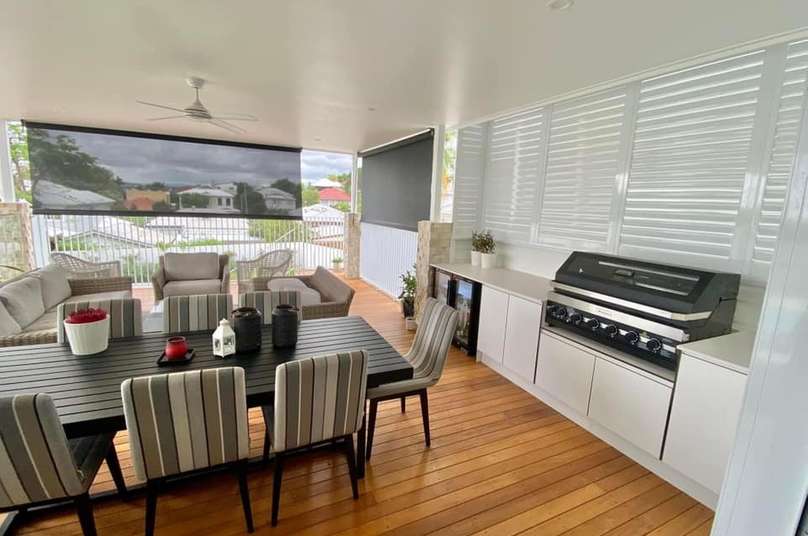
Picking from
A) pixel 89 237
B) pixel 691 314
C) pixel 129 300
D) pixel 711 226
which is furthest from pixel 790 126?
pixel 89 237

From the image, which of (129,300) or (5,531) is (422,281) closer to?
(129,300)

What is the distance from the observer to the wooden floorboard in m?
1.83

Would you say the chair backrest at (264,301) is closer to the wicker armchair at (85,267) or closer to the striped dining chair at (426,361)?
the striped dining chair at (426,361)

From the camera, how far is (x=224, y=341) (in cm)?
194

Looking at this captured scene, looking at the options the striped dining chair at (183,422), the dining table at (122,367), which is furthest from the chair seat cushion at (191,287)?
the striped dining chair at (183,422)

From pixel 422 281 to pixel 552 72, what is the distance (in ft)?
8.92

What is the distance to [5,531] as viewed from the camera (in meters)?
1.67

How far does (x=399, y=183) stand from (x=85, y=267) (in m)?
4.35

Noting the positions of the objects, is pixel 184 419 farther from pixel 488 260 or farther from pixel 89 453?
pixel 488 260

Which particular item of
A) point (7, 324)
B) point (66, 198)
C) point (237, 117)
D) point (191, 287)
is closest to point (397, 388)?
point (7, 324)

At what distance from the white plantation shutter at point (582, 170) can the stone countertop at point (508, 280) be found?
0.41 metres

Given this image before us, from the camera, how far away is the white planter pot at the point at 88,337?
1.87 metres

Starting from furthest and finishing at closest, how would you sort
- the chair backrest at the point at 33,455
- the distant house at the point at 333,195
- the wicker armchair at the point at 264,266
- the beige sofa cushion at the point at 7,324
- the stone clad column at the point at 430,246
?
the distant house at the point at 333,195, the wicker armchair at the point at 264,266, the stone clad column at the point at 430,246, the beige sofa cushion at the point at 7,324, the chair backrest at the point at 33,455

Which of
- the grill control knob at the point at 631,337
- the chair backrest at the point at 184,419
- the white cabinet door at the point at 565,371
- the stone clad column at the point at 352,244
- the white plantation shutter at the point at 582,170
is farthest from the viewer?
the stone clad column at the point at 352,244
